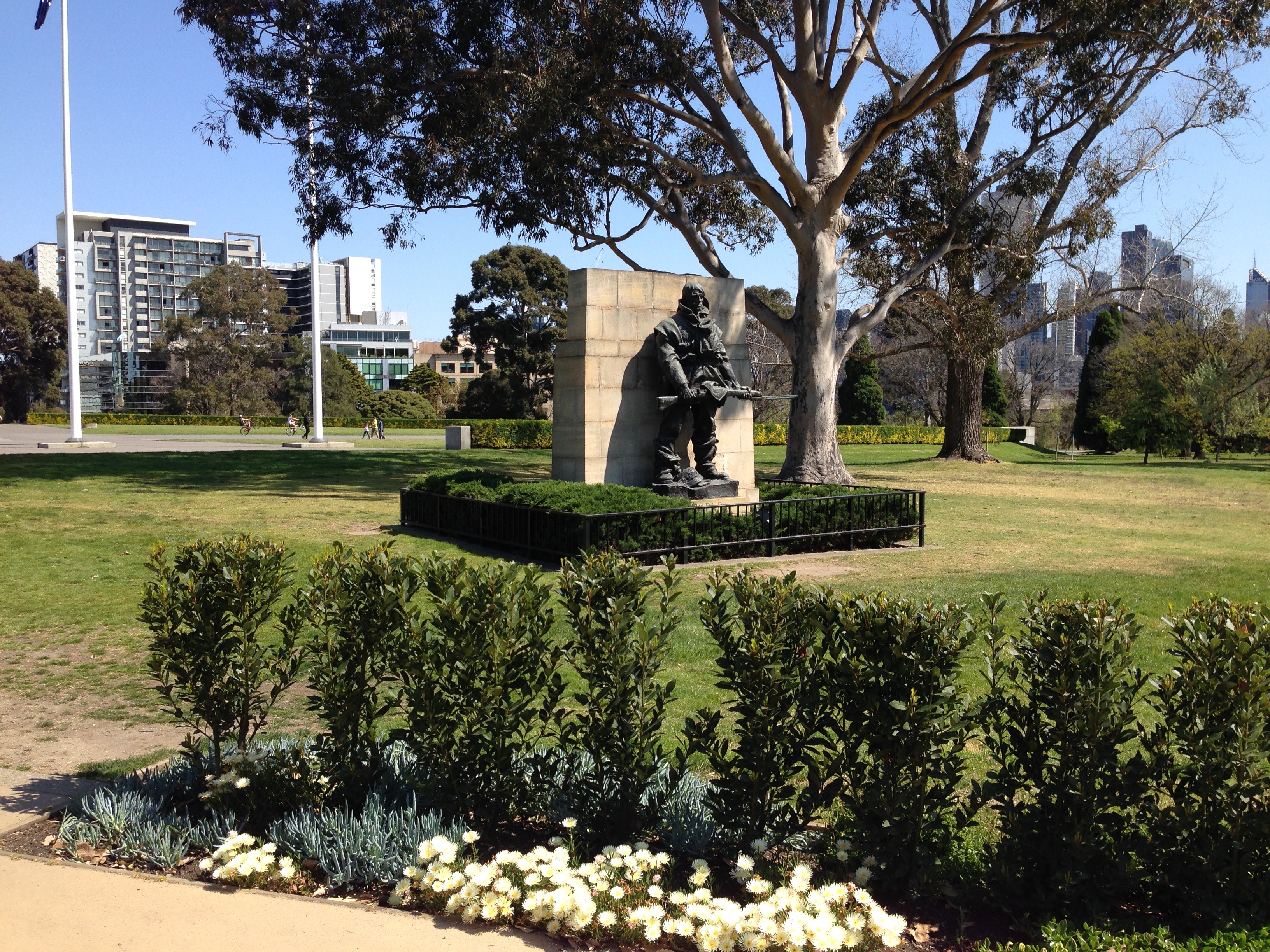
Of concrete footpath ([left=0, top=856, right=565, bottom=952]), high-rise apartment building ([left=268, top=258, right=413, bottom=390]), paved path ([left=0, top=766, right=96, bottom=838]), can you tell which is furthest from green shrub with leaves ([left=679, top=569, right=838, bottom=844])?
high-rise apartment building ([left=268, top=258, right=413, bottom=390])

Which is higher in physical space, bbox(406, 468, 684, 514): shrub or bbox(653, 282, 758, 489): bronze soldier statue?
bbox(653, 282, 758, 489): bronze soldier statue

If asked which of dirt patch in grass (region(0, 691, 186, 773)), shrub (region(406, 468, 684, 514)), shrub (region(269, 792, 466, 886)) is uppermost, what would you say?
shrub (region(406, 468, 684, 514))

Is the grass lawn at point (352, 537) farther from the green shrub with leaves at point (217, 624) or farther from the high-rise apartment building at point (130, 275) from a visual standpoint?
the high-rise apartment building at point (130, 275)

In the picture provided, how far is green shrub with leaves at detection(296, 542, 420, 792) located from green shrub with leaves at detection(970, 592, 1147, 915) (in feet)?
7.93

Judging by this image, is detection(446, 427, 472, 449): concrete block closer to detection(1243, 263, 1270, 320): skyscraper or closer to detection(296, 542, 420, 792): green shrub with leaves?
detection(296, 542, 420, 792): green shrub with leaves

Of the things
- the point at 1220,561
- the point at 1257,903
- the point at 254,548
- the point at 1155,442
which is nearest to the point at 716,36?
the point at 1220,561

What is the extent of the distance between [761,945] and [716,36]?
1766cm

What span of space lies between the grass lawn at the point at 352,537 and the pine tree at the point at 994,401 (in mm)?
23675

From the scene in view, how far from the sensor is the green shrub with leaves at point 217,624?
421 cm

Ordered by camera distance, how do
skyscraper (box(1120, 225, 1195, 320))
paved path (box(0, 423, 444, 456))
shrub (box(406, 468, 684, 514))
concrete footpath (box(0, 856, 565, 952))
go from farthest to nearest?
skyscraper (box(1120, 225, 1195, 320)) → paved path (box(0, 423, 444, 456)) → shrub (box(406, 468, 684, 514)) → concrete footpath (box(0, 856, 565, 952))

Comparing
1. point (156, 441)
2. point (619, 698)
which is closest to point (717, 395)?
point (619, 698)

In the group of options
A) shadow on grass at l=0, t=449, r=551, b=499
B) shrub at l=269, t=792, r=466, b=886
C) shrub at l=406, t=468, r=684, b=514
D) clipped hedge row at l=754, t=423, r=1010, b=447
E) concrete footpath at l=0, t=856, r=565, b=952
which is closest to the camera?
concrete footpath at l=0, t=856, r=565, b=952

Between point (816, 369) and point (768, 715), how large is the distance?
17409 mm

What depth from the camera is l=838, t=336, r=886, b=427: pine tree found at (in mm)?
50250
